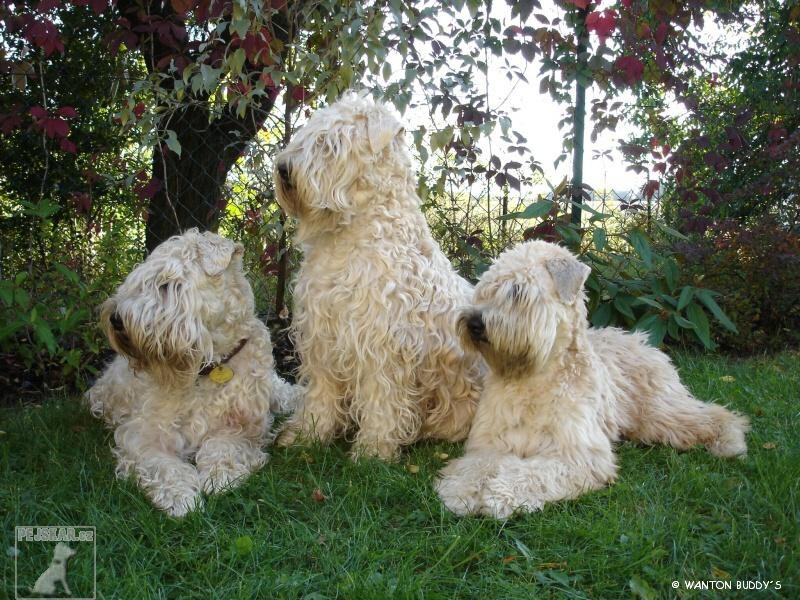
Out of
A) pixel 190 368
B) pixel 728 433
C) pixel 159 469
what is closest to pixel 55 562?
pixel 159 469

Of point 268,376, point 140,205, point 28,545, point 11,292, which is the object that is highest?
point 140,205

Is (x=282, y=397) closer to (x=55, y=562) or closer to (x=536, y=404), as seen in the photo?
(x=536, y=404)

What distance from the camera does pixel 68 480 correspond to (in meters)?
3.38

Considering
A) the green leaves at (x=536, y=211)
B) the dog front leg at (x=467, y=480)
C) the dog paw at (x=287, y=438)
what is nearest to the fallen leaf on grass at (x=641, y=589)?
the dog front leg at (x=467, y=480)

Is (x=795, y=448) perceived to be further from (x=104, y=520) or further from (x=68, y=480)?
(x=68, y=480)

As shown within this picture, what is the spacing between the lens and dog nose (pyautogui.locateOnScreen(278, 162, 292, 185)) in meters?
3.51

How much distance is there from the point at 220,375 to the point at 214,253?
2.08ft

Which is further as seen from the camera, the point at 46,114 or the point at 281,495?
the point at 46,114

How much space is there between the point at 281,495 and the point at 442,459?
901 mm

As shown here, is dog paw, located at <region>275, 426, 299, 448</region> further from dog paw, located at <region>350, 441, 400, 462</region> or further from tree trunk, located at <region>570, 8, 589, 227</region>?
tree trunk, located at <region>570, 8, 589, 227</region>

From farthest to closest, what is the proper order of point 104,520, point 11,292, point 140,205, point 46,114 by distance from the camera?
point 140,205
point 46,114
point 11,292
point 104,520

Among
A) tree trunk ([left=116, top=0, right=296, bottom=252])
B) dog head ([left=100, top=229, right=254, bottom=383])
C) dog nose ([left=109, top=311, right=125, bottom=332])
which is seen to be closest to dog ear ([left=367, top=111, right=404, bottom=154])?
dog head ([left=100, top=229, right=254, bottom=383])

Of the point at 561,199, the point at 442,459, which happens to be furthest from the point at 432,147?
the point at 442,459

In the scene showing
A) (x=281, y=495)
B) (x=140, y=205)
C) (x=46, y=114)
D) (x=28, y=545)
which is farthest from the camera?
(x=140, y=205)
